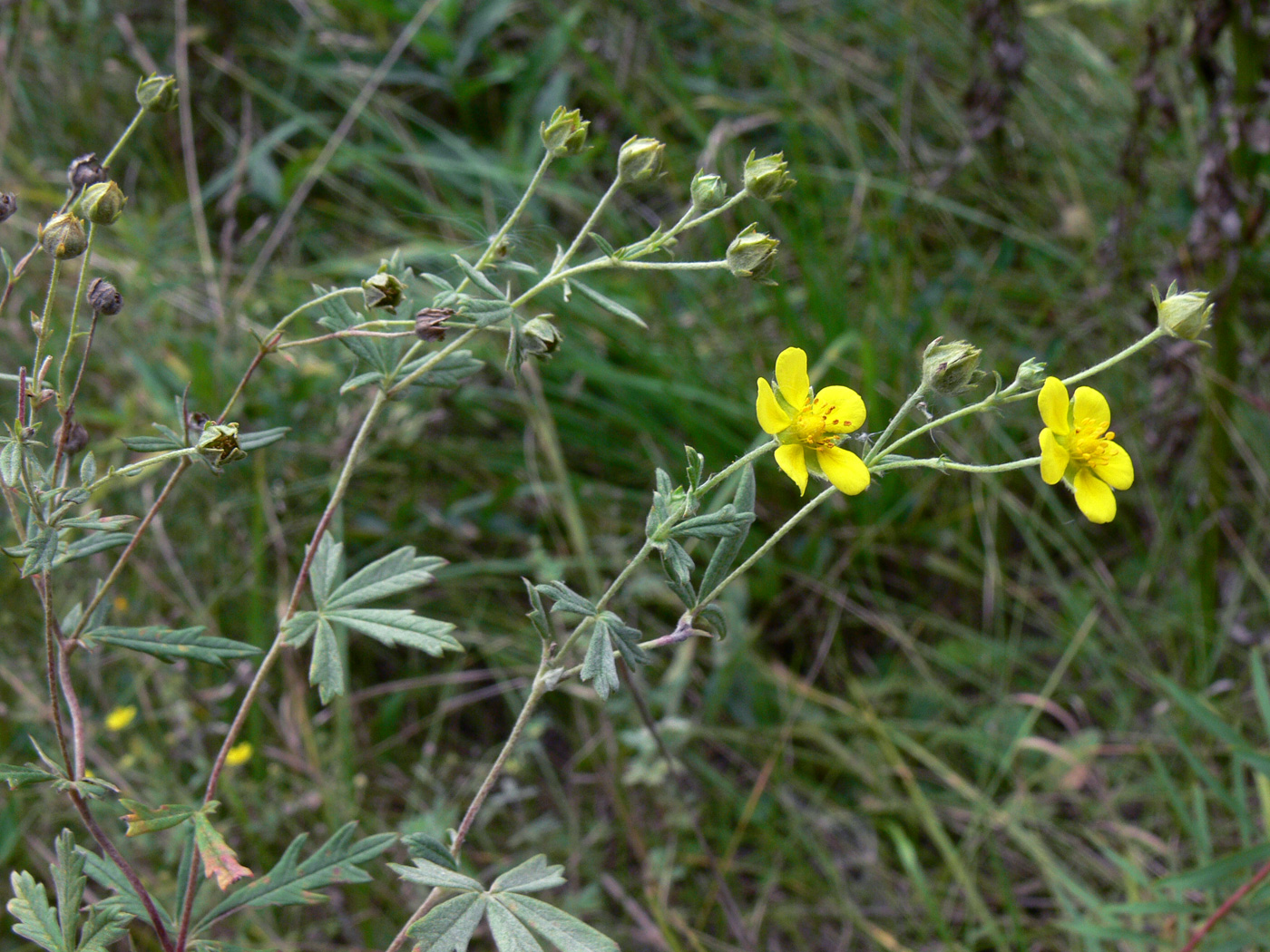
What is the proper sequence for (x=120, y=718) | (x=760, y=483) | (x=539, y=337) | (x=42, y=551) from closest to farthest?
(x=42, y=551) < (x=539, y=337) < (x=120, y=718) < (x=760, y=483)

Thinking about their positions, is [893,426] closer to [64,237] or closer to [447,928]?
[447,928]

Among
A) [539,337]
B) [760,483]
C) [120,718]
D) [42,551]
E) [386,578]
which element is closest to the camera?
[42,551]

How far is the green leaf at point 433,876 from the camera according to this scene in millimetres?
771

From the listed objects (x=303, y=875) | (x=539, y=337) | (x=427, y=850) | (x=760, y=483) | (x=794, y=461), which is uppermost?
(x=539, y=337)

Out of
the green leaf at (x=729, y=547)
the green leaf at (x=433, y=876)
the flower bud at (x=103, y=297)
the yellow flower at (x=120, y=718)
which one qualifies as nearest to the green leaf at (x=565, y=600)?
Answer: the green leaf at (x=729, y=547)

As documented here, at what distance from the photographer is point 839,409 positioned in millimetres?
886

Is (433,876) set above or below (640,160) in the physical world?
below

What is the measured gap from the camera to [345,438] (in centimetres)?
217

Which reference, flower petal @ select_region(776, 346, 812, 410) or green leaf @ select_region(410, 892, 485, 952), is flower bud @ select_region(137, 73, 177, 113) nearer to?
flower petal @ select_region(776, 346, 812, 410)

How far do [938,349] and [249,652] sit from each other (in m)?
0.66

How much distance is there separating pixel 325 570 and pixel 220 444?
8.9 inches

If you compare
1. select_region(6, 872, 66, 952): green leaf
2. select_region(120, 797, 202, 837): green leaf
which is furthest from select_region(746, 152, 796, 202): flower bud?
select_region(6, 872, 66, 952): green leaf

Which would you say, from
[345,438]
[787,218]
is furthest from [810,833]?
[787,218]

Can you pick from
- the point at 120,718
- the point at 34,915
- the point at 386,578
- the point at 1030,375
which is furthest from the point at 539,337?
the point at 120,718
